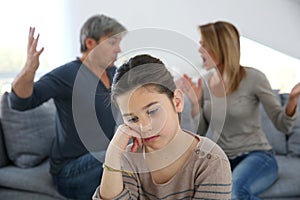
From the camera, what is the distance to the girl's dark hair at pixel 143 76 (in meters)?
0.95

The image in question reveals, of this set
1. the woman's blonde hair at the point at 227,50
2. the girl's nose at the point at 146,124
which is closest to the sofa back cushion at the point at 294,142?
the woman's blonde hair at the point at 227,50

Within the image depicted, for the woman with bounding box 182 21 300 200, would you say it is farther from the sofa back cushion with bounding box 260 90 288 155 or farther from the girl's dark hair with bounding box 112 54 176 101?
the girl's dark hair with bounding box 112 54 176 101

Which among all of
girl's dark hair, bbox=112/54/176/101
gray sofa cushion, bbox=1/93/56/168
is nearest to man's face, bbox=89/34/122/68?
girl's dark hair, bbox=112/54/176/101

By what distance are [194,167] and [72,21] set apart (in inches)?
91.4

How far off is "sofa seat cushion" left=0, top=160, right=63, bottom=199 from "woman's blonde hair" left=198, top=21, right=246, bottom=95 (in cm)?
91

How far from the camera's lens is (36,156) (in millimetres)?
2297

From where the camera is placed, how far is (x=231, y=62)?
83.3 inches

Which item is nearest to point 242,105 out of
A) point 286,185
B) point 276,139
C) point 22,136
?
point 286,185

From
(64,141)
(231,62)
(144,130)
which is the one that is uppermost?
(144,130)

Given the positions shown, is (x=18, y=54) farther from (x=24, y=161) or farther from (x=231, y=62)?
(x=231, y=62)

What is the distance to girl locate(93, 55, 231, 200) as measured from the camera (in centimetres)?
95

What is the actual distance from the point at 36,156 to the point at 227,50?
1.06m

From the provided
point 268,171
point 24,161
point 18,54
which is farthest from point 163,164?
point 18,54

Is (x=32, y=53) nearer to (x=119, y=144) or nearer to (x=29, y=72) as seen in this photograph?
(x=29, y=72)
